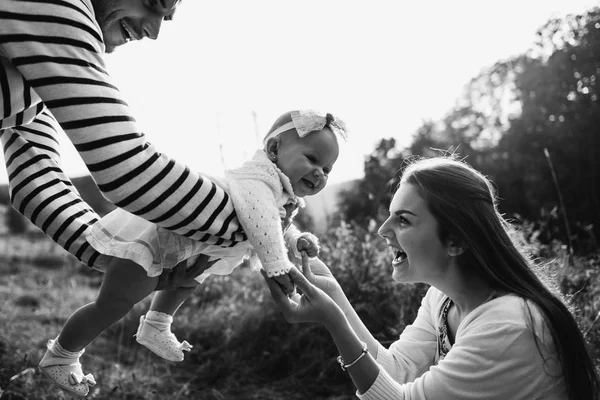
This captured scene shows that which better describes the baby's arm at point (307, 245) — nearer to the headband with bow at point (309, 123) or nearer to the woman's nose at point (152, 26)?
the headband with bow at point (309, 123)

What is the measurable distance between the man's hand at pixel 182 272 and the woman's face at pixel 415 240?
1.97 ft

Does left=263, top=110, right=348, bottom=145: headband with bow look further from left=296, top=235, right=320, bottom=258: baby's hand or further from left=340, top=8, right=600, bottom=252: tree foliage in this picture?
left=340, top=8, right=600, bottom=252: tree foliage

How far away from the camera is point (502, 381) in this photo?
1523mm

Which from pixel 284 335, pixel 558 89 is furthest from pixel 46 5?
pixel 558 89

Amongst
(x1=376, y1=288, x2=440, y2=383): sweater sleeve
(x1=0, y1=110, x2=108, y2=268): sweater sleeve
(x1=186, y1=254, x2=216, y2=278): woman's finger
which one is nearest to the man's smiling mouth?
(x1=0, y1=110, x2=108, y2=268): sweater sleeve

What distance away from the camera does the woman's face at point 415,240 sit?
5.64 feet

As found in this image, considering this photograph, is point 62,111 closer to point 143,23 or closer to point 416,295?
point 143,23

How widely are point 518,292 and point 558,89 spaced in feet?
28.2

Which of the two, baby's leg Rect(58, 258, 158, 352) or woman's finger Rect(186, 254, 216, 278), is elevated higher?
woman's finger Rect(186, 254, 216, 278)

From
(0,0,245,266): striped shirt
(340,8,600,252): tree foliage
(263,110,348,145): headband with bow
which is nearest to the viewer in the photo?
(0,0,245,266): striped shirt

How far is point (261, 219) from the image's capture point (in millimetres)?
1435

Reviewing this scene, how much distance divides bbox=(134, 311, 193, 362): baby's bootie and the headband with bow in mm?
753

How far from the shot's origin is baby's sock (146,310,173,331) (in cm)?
189

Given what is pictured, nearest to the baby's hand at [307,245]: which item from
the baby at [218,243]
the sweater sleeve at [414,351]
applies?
the baby at [218,243]
